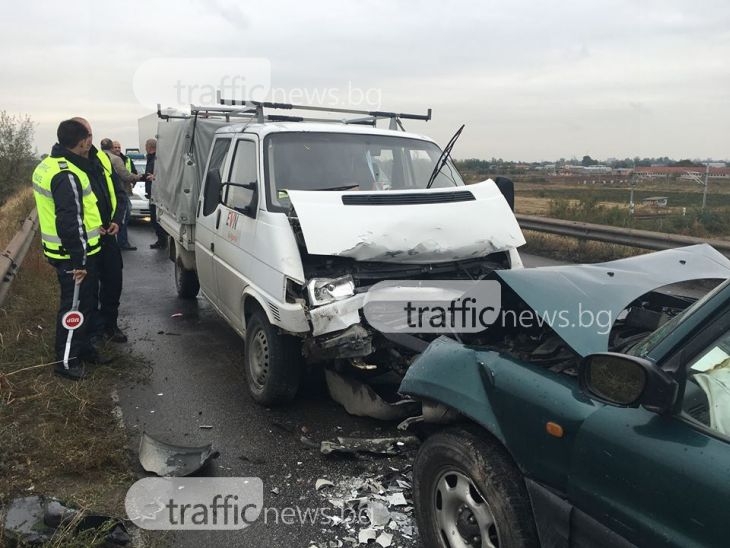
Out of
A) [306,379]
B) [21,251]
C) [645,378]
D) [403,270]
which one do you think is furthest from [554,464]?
[21,251]

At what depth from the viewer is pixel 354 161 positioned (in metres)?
5.14

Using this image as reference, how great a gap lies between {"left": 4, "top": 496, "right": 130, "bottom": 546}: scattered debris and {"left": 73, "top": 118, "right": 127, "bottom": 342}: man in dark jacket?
111 inches

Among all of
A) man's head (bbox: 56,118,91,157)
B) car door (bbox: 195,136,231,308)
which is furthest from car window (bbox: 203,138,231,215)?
man's head (bbox: 56,118,91,157)

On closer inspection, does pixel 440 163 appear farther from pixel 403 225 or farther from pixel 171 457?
pixel 171 457

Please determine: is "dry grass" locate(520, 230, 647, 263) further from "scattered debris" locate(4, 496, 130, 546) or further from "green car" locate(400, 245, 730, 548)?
"scattered debris" locate(4, 496, 130, 546)

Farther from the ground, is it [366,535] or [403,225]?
[403,225]

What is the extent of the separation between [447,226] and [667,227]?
10512 millimetres

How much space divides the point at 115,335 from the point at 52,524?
11.4 feet

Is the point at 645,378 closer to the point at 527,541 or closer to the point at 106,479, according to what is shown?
the point at 527,541

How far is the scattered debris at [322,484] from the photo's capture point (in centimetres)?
356

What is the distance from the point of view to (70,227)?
4.83 m

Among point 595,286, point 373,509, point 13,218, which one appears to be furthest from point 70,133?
point 13,218

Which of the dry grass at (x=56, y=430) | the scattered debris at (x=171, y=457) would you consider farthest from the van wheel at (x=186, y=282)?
the scattered debris at (x=171, y=457)

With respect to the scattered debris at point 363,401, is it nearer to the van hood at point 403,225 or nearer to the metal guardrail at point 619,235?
the van hood at point 403,225
